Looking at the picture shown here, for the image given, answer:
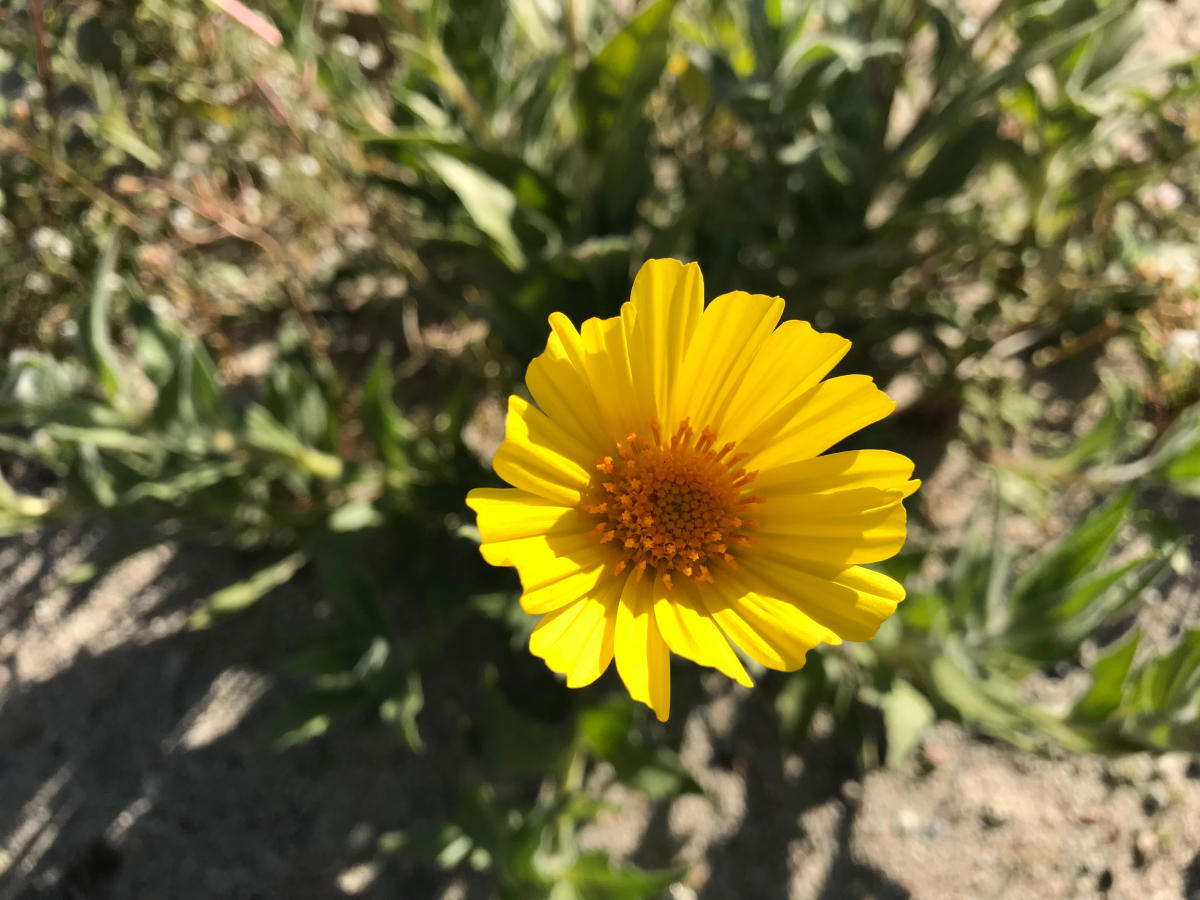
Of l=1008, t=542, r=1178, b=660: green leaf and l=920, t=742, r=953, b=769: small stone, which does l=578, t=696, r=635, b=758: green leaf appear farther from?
l=920, t=742, r=953, b=769: small stone

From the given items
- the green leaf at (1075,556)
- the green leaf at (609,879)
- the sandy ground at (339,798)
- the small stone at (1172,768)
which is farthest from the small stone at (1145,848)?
the green leaf at (609,879)

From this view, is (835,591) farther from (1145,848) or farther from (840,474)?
(1145,848)

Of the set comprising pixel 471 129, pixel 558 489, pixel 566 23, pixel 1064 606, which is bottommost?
pixel 1064 606

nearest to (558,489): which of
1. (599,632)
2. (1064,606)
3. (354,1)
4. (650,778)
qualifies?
(599,632)

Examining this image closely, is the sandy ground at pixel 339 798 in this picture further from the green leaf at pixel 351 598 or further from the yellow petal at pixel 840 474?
the yellow petal at pixel 840 474

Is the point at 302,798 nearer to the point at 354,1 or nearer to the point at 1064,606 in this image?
the point at 1064,606

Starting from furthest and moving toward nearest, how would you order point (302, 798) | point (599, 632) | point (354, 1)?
point (354, 1) < point (302, 798) < point (599, 632)

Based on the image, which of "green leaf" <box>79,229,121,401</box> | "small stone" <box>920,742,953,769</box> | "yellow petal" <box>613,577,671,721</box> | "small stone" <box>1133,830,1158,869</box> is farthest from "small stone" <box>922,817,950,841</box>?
"green leaf" <box>79,229,121,401</box>
